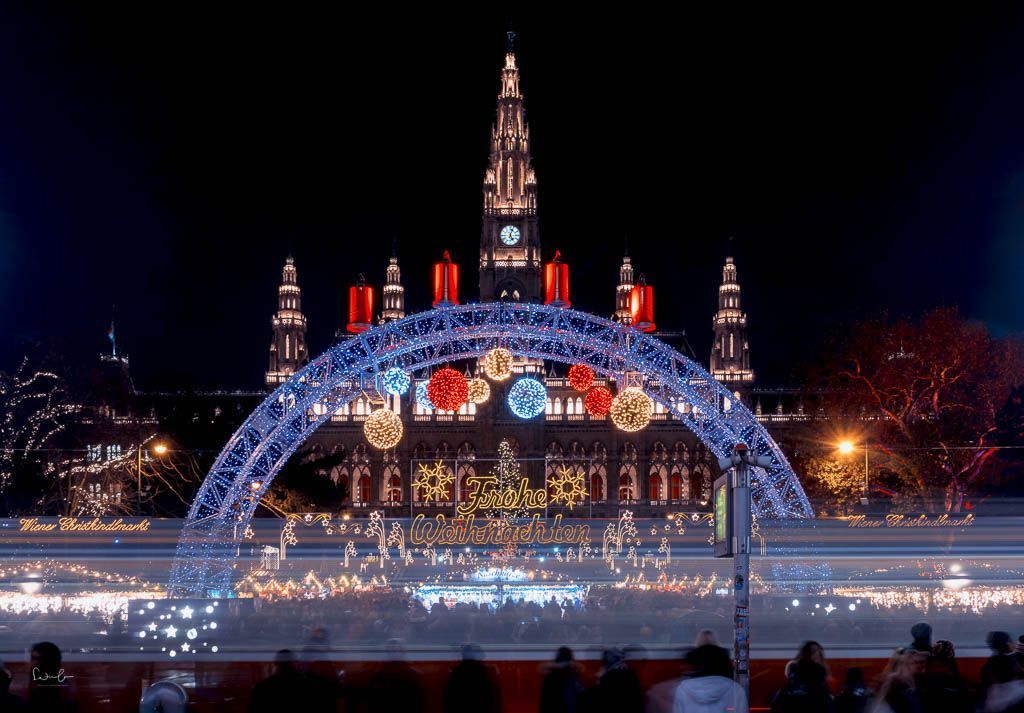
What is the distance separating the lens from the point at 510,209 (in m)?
72.7

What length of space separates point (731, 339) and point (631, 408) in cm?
4899

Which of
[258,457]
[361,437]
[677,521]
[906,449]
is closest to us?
[677,521]

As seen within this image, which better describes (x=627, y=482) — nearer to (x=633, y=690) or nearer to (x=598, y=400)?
(x=598, y=400)

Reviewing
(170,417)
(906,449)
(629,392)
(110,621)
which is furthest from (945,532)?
(170,417)

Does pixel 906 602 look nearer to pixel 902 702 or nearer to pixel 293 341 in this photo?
pixel 902 702

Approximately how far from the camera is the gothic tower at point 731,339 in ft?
229

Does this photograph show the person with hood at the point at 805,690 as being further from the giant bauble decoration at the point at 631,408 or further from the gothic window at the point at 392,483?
the gothic window at the point at 392,483

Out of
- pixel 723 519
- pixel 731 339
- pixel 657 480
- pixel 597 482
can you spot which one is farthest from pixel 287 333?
pixel 723 519

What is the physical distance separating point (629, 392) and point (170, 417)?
26.6 metres

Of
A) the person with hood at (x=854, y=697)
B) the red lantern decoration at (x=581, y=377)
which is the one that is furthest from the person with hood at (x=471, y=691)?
the red lantern decoration at (x=581, y=377)

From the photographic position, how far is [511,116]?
7169cm

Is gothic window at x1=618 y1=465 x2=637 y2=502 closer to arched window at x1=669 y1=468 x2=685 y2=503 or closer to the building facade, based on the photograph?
the building facade

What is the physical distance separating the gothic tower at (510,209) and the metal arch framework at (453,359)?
49148 mm

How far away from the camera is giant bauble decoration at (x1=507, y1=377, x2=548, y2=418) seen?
2373 centimetres
